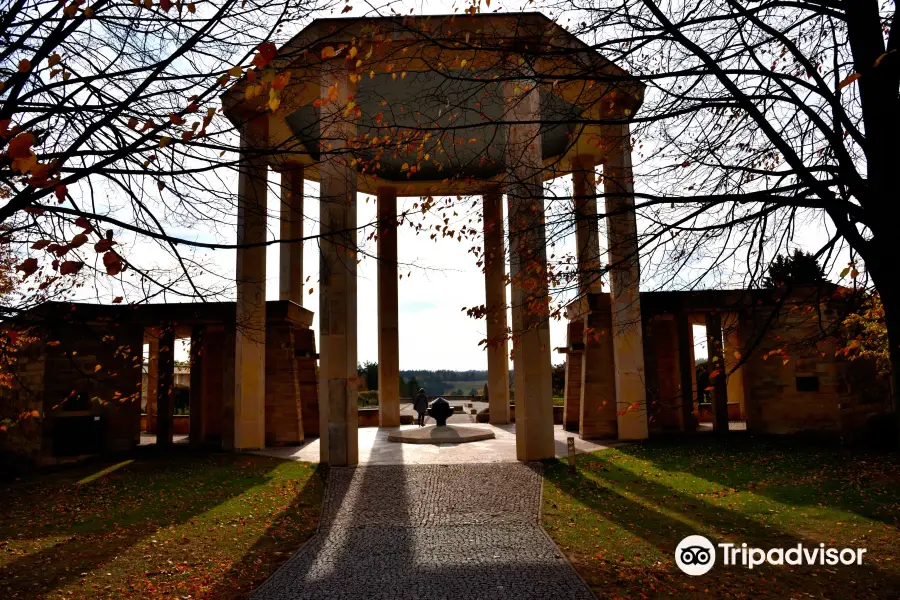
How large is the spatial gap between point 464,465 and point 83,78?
10.00 m

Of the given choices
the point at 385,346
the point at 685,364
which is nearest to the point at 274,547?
the point at 685,364

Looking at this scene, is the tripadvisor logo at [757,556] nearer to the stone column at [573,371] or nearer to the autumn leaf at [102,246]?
the autumn leaf at [102,246]

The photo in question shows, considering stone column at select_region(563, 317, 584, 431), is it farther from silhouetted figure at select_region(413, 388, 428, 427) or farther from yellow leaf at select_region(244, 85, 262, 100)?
yellow leaf at select_region(244, 85, 262, 100)

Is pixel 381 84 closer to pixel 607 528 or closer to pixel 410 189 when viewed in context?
pixel 410 189

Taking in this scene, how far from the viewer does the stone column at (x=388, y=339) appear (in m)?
21.8

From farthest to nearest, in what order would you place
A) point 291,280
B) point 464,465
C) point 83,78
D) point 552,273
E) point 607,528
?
point 291,280 → point 464,465 → point 607,528 → point 552,273 → point 83,78

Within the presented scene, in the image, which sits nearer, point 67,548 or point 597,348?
point 67,548

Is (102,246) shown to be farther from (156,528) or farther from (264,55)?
(156,528)

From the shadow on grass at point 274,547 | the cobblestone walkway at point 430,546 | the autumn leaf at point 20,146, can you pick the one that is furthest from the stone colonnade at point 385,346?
the autumn leaf at point 20,146

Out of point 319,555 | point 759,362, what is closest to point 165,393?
point 319,555

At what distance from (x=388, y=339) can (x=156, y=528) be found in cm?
1444

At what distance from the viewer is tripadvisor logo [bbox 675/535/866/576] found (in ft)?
20.7

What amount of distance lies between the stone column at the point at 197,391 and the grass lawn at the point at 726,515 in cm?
1070

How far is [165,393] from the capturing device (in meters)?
16.6
